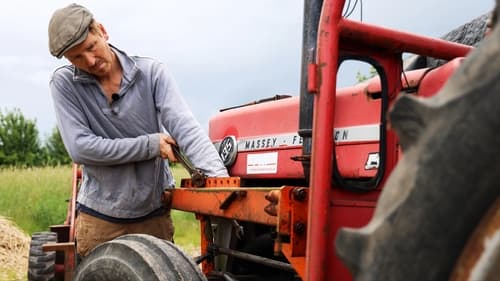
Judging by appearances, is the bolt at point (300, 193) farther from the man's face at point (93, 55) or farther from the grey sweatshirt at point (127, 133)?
the man's face at point (93, 55)

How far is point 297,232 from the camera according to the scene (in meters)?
1.94

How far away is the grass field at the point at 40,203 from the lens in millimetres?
10281

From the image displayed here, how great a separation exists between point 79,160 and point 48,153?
3090 cm

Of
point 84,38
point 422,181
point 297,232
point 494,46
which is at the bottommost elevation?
point 297,232

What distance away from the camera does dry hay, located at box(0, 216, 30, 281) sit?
7469mm

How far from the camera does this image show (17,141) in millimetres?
30781

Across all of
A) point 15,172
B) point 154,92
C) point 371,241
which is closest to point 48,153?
point 15,172

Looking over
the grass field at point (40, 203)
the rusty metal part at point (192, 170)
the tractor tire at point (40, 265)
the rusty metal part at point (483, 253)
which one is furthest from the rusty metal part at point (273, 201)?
the grass field at point (40, 203)

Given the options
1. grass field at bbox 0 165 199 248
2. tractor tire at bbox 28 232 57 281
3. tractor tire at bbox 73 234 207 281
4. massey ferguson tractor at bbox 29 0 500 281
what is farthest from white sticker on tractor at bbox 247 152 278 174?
grass field at bbox 0 165 199 248

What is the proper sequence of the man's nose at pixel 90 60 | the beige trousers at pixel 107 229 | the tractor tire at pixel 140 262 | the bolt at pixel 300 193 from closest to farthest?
the bolt at pixel 300 193 < the tractor tire at pixel 140 262 < the man's nose at pixel 90 60 < the beige trousers at pixel 107 229

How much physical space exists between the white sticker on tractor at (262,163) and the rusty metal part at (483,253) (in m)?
1.77

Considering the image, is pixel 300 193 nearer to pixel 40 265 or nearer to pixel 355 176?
pixel 355 176

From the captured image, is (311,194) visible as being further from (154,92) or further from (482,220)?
(154,92)

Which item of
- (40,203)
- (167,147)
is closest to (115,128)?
(167,147)
